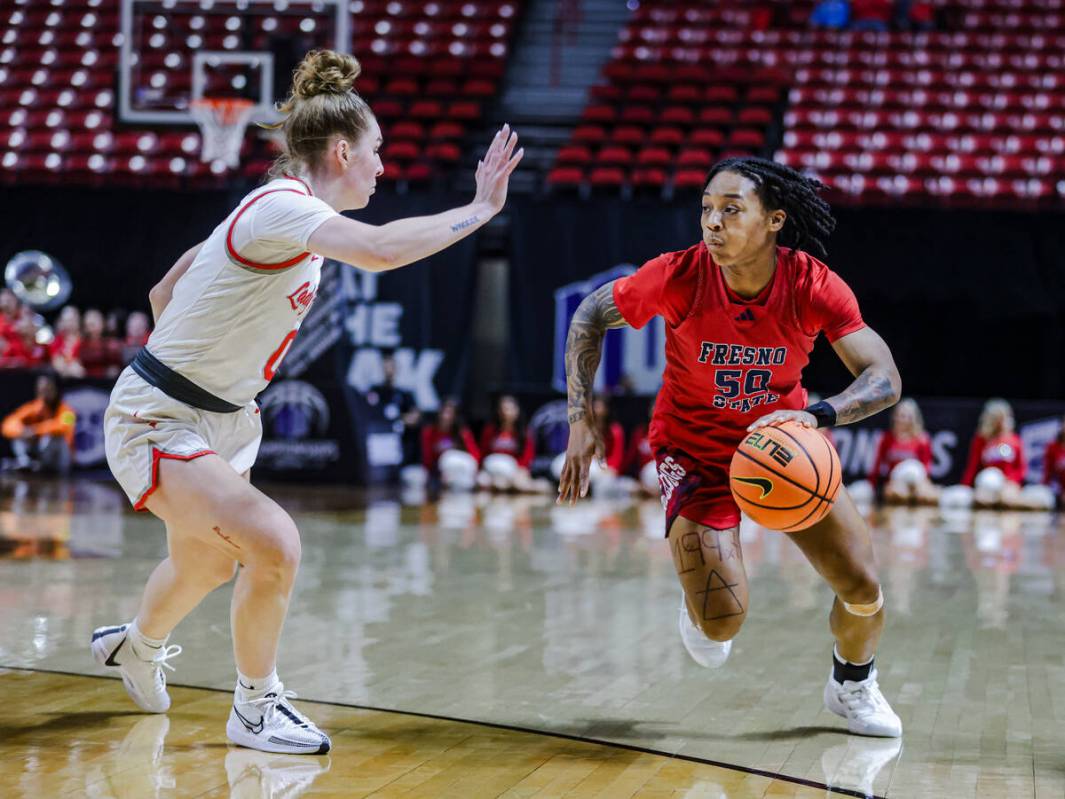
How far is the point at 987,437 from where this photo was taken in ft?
44.1

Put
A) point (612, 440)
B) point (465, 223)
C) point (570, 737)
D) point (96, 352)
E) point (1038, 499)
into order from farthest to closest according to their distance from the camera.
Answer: point (96, 352) → point (612, 440) → point (1038, 499) → point (570, 737) → point (465, 223)

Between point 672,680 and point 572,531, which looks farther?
point 572,531

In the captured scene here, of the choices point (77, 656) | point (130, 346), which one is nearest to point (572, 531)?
point (77, 656)

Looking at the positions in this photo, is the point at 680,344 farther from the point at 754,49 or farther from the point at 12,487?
the point at 754,49

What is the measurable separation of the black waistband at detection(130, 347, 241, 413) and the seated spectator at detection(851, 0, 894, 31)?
1730 cm

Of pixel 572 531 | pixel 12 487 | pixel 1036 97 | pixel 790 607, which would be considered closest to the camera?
pixel 790 607

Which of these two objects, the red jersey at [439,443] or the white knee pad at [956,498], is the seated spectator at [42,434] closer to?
the red jersey at [439,443]

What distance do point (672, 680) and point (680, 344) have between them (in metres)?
1.44

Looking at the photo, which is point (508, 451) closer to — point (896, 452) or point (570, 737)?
point (896, 452)

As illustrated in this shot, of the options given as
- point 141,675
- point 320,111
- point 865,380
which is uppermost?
point 320,111

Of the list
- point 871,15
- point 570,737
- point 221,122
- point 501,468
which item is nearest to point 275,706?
point 570,737

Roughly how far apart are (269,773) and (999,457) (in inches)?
428

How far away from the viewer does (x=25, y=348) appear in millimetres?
15320

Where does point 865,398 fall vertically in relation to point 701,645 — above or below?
above
